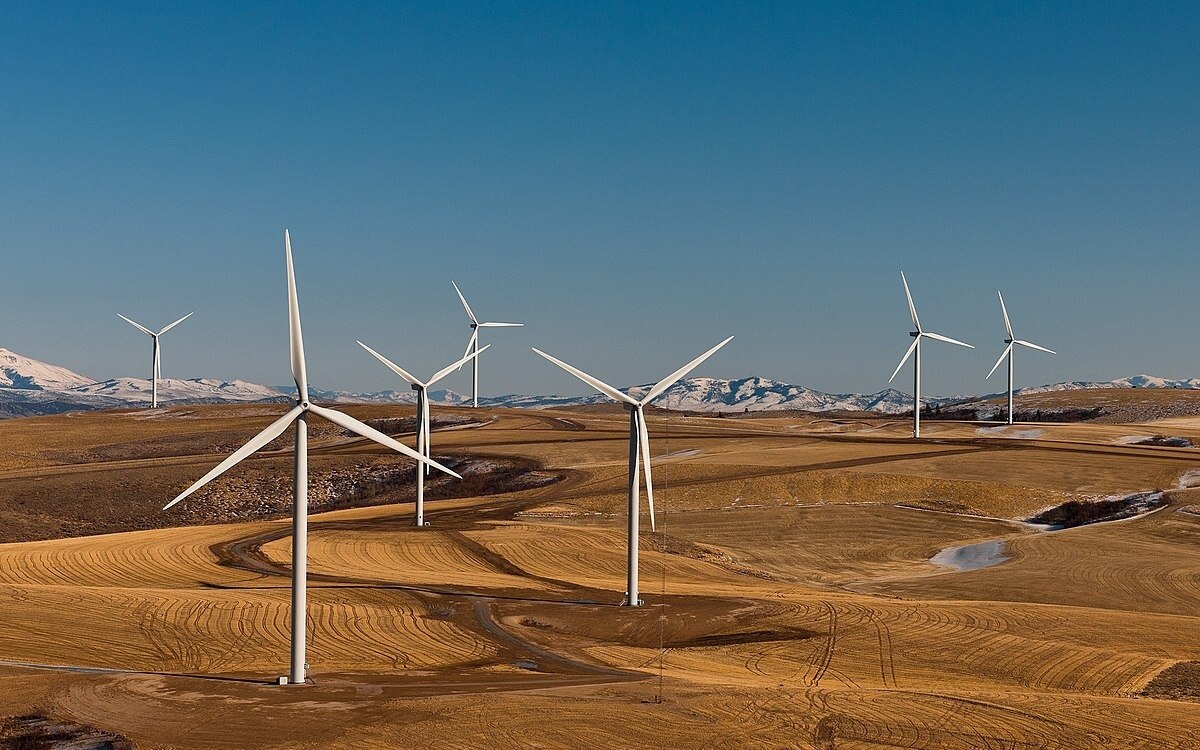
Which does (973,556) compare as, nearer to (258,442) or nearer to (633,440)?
(633,440)

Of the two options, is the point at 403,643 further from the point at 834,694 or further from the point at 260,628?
the point at 834,694

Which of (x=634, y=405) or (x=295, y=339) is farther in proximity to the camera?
(x=634, y=405)

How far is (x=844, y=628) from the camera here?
1609 inches

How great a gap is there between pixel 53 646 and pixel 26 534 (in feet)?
164

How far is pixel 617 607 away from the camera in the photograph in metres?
45.3

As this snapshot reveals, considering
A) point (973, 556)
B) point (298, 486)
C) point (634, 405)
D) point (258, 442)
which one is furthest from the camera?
point (973, 556)

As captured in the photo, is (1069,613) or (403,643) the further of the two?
(1069,613)

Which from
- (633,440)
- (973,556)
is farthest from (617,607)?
(973,556)

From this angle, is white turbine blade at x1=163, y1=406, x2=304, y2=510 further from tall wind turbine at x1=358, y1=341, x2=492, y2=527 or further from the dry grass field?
tall wind turbine at x1=358, y1=341, x2=492, y2=527

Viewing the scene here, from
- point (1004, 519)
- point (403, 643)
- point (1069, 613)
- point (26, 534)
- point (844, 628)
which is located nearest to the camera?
point (403, 643)

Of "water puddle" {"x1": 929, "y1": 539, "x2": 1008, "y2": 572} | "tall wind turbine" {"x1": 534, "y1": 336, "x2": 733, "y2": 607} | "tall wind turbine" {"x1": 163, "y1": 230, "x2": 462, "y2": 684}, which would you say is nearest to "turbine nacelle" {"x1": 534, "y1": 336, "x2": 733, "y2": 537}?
"tall wind turbine" {"x1": 534, "y1": 336, "x2": 733, "y2": 607}

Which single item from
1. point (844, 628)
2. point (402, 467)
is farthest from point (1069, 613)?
point (402, 467)

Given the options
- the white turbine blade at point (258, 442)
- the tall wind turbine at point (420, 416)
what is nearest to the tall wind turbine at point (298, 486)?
the white turbine blade at point (258, 442)

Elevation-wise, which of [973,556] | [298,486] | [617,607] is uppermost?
[298,486]
